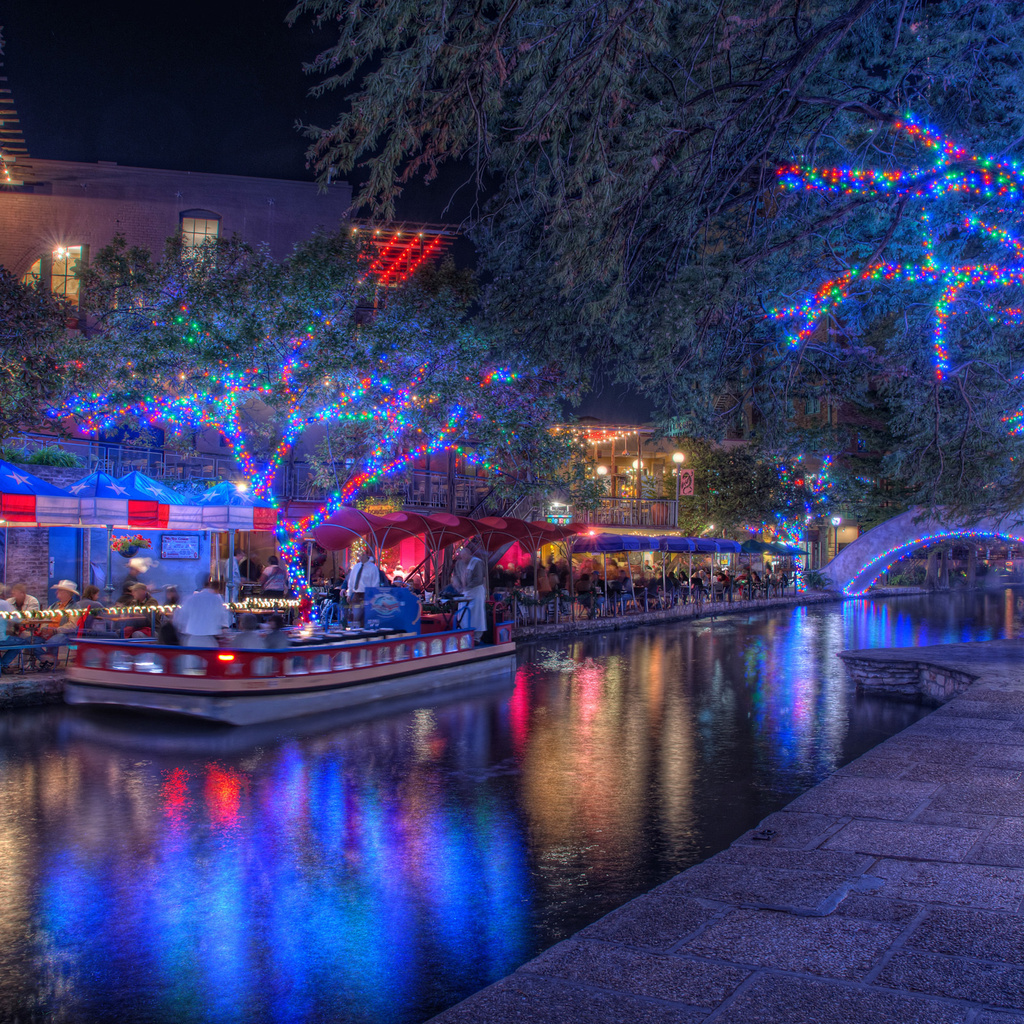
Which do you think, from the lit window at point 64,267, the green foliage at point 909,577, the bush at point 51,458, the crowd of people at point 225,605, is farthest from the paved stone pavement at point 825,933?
the green foliage at point 909,577

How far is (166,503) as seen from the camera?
48.8 feet

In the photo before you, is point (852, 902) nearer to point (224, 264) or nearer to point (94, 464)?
point (224, 264)

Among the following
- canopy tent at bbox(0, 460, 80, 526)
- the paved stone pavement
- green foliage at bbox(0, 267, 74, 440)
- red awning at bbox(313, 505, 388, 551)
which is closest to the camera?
the paved stone pavement

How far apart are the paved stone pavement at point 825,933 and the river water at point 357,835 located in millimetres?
872

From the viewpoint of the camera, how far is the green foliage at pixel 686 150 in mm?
7152

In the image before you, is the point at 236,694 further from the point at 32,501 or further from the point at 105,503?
the point at 32,501

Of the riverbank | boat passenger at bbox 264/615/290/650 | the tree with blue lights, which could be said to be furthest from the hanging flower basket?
the riverbank

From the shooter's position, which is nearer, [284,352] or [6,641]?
[6,641]

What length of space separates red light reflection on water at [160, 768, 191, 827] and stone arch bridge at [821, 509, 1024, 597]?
1462 inches

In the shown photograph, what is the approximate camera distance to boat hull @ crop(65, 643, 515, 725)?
11.0 meters

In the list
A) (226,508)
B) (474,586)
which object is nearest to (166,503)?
(226,508)

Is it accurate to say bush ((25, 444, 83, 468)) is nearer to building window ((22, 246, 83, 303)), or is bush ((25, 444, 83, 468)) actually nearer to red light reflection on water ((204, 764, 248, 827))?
building window ((22, 246, 83, 303))

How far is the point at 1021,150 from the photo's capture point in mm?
9523

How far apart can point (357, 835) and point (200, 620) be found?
5.71 meters
